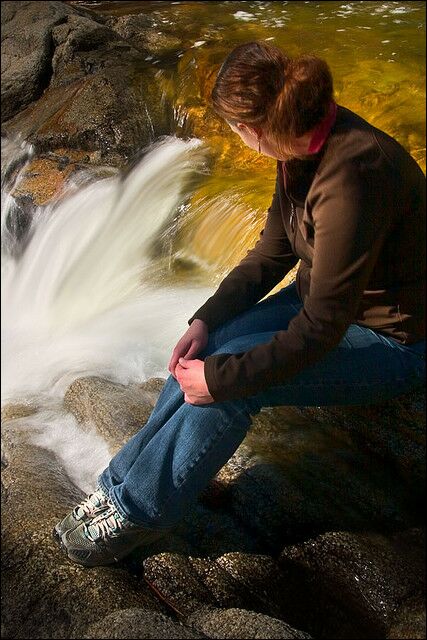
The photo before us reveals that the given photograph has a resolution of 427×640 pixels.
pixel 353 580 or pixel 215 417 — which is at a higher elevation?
pixel 215 417

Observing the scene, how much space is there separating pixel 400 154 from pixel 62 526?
67.8 inches

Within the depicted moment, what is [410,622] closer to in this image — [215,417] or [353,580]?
[353,580]

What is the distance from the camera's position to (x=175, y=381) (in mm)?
2750

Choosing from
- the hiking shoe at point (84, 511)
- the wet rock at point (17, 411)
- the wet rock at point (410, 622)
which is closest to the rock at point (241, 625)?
the wet rock at point (410, 622)

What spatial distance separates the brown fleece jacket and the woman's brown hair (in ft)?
0.31

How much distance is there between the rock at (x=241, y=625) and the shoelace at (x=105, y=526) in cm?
39

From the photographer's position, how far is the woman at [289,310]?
2199 millimetres

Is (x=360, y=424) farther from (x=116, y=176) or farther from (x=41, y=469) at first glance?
(x=116, y=176)

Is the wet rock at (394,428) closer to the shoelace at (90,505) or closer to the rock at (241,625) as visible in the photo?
the rock at (241,625)

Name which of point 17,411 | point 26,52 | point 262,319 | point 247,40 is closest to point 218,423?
point 262,319

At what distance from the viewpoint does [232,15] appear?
4.88 m

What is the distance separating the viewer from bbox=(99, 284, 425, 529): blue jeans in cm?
257

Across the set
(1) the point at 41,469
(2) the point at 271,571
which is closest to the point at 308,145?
(2) the point at 271,571

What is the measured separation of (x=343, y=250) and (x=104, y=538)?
50.9 inches
